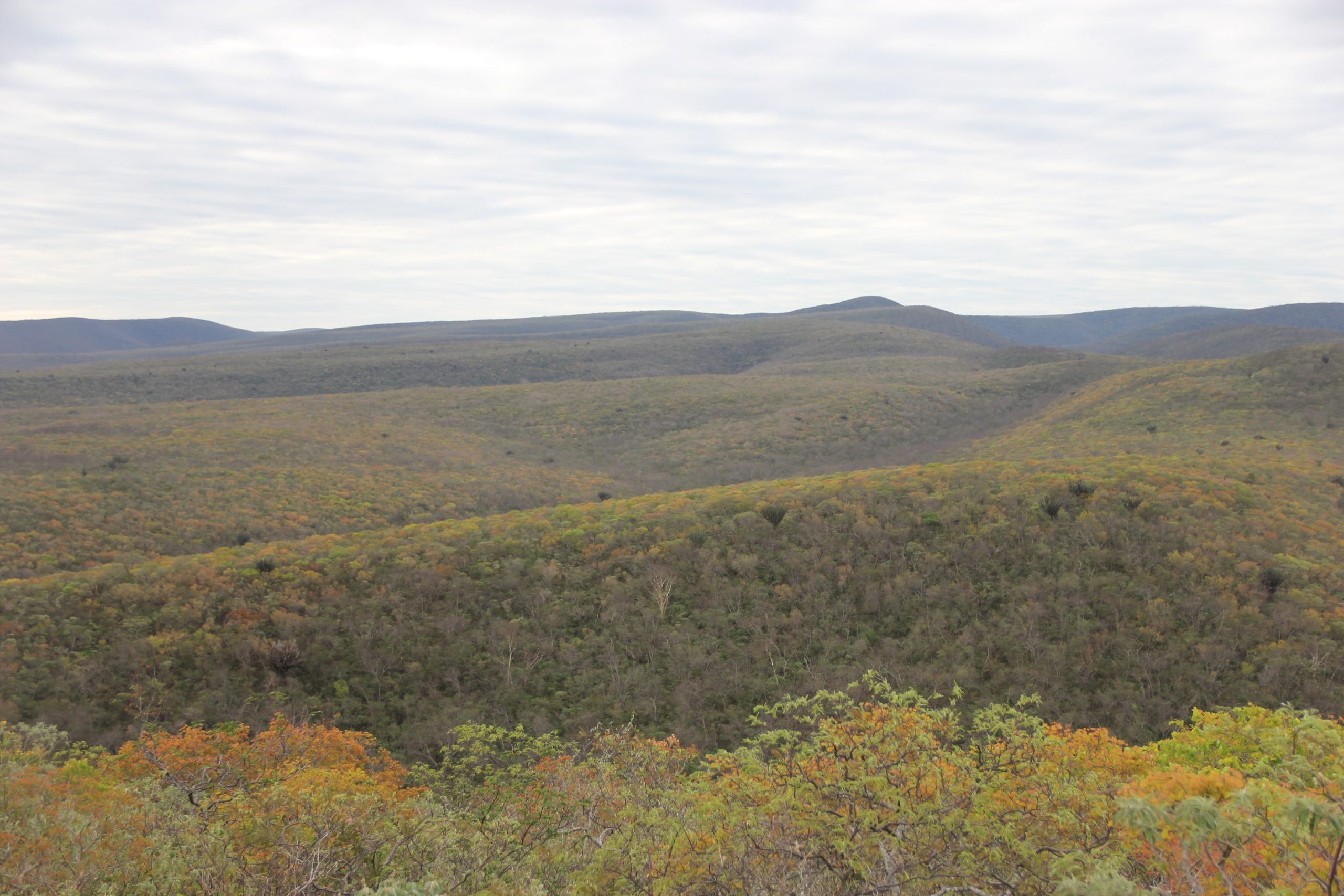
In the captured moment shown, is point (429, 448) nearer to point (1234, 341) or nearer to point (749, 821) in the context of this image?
point (749, 821)

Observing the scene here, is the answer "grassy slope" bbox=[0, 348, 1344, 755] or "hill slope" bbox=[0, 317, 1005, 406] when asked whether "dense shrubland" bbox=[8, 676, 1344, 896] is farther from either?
"hill slope" bbox=[0, 317, 1005, 406]

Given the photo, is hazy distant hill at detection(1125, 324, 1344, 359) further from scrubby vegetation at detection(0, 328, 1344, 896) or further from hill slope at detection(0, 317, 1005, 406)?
scrubby vegetation at detection(0, 328, 1344, 896)

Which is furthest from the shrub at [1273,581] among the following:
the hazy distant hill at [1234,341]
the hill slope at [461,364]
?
the hazy distant hill at [1234,341]

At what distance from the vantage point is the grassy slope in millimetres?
17219

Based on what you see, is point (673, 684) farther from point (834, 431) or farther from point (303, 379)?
point (303, 379)

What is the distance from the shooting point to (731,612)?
2147 centimetres

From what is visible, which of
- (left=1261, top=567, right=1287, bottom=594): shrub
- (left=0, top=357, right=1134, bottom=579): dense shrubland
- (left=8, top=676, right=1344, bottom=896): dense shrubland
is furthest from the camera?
(left=0, top=357, right=1134, bottom=579): dense shrubland

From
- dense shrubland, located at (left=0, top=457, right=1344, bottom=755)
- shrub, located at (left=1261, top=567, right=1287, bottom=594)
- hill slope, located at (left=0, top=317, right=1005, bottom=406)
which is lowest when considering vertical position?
dense shrubland, located at (left=0, top=457, right=1344, bottom=755)

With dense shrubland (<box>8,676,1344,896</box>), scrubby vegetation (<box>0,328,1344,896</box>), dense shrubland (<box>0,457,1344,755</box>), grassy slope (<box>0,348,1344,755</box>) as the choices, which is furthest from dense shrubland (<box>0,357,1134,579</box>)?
dense shrubland (<box>8,676,1344,896</box>)

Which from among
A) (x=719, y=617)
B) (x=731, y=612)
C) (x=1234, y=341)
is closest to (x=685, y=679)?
(x=719, y=617)

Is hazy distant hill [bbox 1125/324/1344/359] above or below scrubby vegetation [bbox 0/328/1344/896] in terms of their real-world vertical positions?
above

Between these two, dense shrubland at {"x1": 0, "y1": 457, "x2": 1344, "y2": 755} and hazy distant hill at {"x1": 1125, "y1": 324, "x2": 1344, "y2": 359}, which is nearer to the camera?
dense shrubland at {"x1": 0, "y1": 457, "x2": 1344, "y2": 755}

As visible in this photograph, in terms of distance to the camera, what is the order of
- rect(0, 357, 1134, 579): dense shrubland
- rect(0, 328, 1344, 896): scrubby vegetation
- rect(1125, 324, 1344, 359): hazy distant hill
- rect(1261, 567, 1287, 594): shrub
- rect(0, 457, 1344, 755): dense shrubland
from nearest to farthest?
rect(0, 328, 1344, 896): scrubby vegetation < rect(0, 457, 1344, 755): dense shrubland < rect(1261, 567, 1287, 594): shrub < rect(0, 357, 1134, 579): dense shrubland < rect(1125, 324, 1344, 359): hazy distant hill

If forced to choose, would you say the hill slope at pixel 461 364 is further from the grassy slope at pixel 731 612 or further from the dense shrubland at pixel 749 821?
the dense shrubland at pixel 749 821
